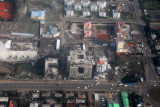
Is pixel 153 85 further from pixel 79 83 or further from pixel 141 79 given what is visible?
pixel 79 83

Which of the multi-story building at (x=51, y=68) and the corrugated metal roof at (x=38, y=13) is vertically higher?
the corrugated metal roof at (x=38, y=13)

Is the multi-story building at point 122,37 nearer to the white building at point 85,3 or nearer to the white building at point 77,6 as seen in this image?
the white building at point 85,3

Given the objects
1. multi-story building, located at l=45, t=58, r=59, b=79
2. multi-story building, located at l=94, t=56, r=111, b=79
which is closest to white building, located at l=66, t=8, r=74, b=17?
multi-story building, located at l=45, t=58, r=59, b=79

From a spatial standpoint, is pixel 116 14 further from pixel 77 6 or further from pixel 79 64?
pixel 79 64

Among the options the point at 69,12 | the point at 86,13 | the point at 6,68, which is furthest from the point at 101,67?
the point at 6,68

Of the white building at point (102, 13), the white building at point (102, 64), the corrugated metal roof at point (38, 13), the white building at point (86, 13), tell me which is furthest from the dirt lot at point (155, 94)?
the corrugated metal roof at point (38, 13)
